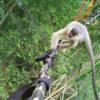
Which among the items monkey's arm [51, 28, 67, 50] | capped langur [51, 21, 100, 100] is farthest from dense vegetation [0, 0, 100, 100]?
monkey's arm [51, 28, 67, 50]

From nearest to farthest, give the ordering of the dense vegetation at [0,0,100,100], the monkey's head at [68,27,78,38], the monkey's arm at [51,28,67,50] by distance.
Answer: the monkey's arm at [51,28,67,50], the monkey's head at [68,27,78,38], the dense vegetation at [0,0,100,100]

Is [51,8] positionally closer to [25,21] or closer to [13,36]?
[25,21]

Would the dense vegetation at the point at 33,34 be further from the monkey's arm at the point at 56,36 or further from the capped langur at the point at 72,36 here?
the monkey's arm at the point at 56,36

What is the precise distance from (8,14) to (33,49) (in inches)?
26.2

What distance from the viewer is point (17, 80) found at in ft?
8.16

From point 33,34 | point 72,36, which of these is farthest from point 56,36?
point 33,34

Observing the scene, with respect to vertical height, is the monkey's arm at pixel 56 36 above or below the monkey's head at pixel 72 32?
above

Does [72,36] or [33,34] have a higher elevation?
[33,34]

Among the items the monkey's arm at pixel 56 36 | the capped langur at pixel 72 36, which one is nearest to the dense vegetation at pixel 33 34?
the capped langur at pixel 72 36

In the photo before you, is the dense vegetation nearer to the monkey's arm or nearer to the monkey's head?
the monkey's head

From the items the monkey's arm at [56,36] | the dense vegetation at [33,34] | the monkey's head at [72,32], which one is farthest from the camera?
the dense vegetation at [33,34]

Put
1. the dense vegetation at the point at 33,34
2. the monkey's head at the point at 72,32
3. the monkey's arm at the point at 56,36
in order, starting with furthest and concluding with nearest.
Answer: the dense vegetation at the point at 33,34 < the monkey's head at the point at 72,32 < the monkey's arm at the point at 56,36

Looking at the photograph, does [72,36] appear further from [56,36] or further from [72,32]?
[56,36]

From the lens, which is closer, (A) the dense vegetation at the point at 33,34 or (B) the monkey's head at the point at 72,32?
(B) the monkey's head at the point at 72,32
